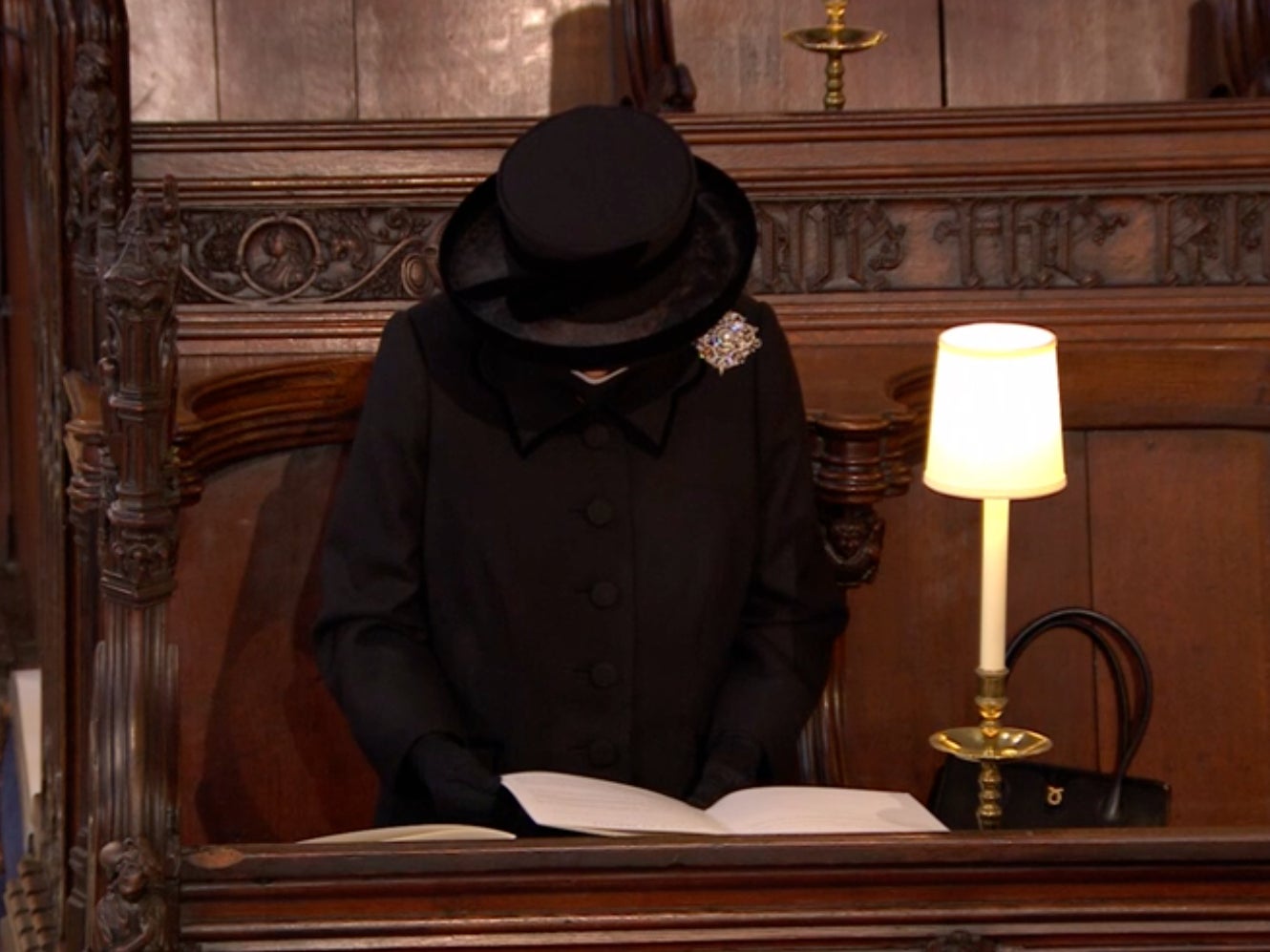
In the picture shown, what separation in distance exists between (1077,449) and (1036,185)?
0.37 metres

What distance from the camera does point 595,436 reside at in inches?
99.0

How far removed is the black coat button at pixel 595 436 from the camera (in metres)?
2.52

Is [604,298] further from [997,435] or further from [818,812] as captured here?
[818,812]

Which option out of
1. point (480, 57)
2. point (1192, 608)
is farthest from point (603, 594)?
point (480, 57)

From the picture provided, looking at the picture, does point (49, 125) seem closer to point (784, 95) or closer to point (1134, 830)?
point (784, 95)

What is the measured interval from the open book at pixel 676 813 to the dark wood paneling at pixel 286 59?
179 centimetres

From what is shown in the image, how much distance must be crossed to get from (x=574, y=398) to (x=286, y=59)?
1.40 meters

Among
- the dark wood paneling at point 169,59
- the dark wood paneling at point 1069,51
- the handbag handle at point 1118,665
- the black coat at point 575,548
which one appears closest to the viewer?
the black coat at point 575,548

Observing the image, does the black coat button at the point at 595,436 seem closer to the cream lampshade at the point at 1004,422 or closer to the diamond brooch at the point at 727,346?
the diamond brooch at the point at 727,346

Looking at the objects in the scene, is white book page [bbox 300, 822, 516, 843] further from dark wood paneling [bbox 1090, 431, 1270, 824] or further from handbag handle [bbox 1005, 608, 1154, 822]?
dark wood paneling [bbox 1090, 431, 1270, 824]

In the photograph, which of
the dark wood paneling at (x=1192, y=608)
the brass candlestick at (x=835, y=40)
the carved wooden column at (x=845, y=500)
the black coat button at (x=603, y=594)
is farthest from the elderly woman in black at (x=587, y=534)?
the brass candlestick at (x=835, y=40)

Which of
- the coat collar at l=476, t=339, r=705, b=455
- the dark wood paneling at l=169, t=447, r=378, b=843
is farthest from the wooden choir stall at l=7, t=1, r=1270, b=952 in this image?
the coat collar at l=476, t=339, r=705, b=455

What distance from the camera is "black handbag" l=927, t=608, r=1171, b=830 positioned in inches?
103

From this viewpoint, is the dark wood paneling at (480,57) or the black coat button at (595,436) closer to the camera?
the black coat button at (595,436)
